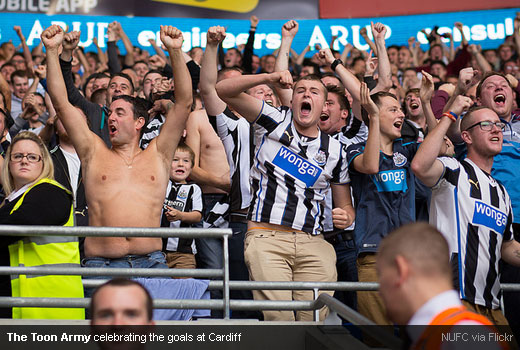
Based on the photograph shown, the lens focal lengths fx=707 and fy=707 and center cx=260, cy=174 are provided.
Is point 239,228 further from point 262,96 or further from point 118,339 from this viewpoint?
point 118,339

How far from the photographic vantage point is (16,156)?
4680mm

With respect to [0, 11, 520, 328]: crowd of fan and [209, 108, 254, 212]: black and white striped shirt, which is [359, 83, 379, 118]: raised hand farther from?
[209, 108, 254, 212]: black and white striped shirt

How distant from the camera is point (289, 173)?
5.03 metres

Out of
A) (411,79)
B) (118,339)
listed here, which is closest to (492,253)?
(118,339)

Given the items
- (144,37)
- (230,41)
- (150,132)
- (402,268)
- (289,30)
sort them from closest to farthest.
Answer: (402,268)
(289,30)
(150,132)
(230,41)
(144,37)

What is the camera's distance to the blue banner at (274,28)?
502 inches

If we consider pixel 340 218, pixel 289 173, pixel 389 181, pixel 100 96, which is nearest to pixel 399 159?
pixel 389 181

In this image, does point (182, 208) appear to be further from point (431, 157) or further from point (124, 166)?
point (431, 157)

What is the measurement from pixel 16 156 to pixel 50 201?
18.2 inches

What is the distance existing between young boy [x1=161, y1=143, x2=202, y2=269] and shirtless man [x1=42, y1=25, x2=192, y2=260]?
787 millimetres

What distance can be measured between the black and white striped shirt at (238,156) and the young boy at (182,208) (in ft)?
1.07

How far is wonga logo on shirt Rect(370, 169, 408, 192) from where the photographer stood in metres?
5.20

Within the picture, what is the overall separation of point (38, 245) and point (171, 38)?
1682mm

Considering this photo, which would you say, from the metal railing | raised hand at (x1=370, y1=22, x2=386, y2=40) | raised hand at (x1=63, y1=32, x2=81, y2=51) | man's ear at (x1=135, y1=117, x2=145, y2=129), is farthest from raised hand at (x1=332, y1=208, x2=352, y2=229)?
raised hand at (x1=63, y1=32, x2=81, y2=51)
